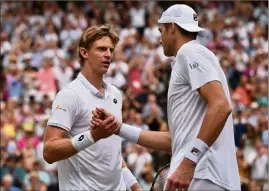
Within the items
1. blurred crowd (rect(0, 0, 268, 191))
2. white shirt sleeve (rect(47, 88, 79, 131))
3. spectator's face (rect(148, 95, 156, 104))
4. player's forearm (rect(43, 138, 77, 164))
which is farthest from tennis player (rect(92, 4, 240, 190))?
spectator's face (rect(148, 95, 156, 104))

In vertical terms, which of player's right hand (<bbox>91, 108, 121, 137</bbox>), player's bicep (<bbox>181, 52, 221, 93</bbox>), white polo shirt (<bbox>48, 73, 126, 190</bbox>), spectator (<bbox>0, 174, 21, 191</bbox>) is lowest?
spectator (<bbox>0, 174, 21, 191</bbox>)

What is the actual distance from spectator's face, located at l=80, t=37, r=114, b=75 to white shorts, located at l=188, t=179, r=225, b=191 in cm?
205

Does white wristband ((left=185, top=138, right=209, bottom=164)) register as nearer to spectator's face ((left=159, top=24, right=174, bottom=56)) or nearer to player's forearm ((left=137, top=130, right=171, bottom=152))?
spectator's face ((left=159, top=24, right=174, bottom=56))

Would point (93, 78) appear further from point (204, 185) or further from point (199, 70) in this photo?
point (204, 185)

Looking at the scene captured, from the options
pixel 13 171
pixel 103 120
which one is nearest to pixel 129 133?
pixel 103 120

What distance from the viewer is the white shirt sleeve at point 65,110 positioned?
7211 millimetres

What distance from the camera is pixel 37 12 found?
2545cm

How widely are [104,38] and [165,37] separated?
153cm

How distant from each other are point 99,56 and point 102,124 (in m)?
1.09

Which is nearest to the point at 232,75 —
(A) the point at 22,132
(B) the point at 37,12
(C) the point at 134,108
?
(C) the point at 134,108

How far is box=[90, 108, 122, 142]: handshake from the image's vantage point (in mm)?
6676

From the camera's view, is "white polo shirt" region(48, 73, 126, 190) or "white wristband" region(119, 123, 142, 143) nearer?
"white wristband" region(119, 123, 142, 143)

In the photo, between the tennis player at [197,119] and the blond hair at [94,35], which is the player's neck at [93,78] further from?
the tennis player at [197,119]

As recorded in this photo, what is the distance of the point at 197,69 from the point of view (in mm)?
5918
